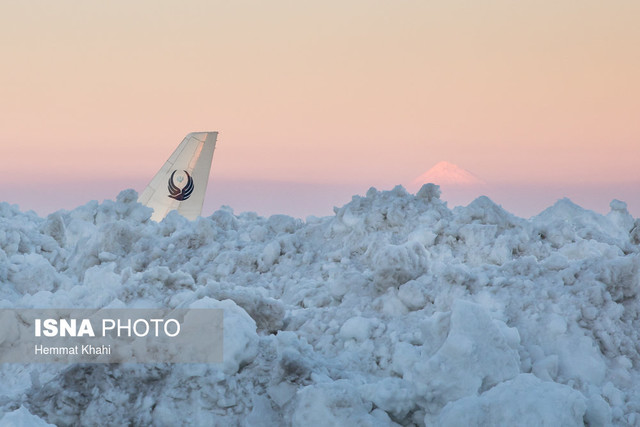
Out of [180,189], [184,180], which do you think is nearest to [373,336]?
[180,189]

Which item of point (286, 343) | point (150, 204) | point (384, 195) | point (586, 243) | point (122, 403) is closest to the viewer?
point (122, 403)

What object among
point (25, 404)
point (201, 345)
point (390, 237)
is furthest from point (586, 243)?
point (25, 404)

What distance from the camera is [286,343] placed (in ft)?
16.8

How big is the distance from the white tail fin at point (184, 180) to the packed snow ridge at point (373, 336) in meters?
8.88

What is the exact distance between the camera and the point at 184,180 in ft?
58.6

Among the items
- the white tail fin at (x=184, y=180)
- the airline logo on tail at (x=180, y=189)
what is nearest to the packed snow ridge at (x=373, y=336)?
the white tail fin at (x=184, y=180)

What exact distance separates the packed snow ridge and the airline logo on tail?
9014 millimetres

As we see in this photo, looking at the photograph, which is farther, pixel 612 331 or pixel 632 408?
pixel 612 331

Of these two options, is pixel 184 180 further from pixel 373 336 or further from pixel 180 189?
pixel 373 336

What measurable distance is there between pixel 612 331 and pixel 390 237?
339cm

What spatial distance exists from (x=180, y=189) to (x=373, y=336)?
1280 centimetres

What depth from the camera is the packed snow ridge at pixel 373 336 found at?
15.0ft

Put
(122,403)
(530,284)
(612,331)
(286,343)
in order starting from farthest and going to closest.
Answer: (530,284) → (612,331) → (286,343) → (122,403)

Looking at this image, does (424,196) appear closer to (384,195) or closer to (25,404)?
(384,195)
